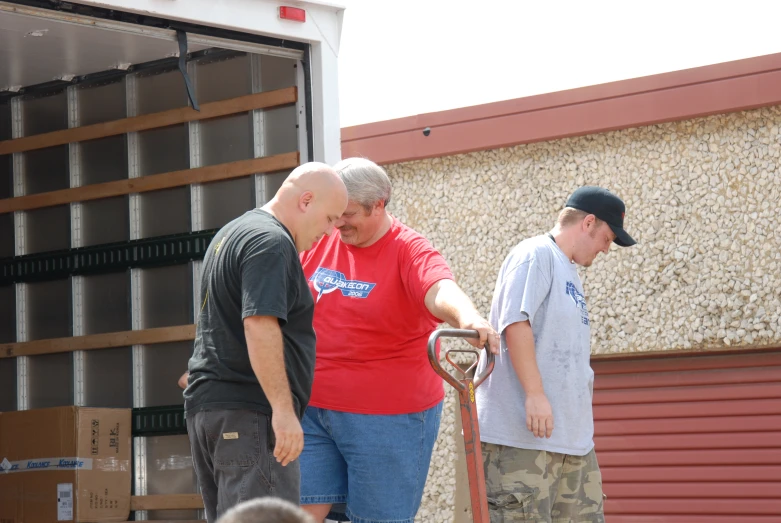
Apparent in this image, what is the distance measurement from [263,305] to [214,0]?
187 centimetres

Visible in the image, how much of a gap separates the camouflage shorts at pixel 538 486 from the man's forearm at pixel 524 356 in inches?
10.0

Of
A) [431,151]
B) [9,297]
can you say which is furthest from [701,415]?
[9,297]

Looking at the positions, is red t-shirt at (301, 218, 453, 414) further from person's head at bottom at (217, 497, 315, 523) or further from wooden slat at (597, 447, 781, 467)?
wooden slat at (597, 447, 781, 467)

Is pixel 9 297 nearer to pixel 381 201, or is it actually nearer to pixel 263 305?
pixel 381 201

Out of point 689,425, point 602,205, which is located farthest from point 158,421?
point 689,425

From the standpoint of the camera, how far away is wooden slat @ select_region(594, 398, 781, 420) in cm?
625

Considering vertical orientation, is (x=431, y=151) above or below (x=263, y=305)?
above

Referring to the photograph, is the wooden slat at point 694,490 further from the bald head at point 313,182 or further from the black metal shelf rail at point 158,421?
the bald head at point 313,182

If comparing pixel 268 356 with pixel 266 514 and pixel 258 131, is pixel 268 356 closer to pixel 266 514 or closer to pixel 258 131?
pixel 266 514

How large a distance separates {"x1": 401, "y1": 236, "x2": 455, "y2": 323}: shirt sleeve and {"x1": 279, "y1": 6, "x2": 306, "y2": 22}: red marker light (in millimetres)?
1261

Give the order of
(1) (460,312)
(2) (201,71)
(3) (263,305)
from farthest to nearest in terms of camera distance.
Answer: (2) (201,71) < (1) (460,312) < (3) (263,305)

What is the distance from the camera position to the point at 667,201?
262 inches

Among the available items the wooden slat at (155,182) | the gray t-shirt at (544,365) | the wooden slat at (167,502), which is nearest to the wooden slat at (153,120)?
the wooden slat at (155,182)

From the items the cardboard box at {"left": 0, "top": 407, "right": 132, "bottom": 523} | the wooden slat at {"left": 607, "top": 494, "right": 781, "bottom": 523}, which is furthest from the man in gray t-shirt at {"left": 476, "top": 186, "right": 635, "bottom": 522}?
the cardboard box at {"left": 0, "top": 407, "right": 132, "bottom": 523}
